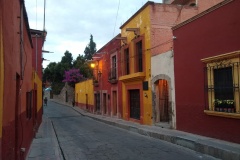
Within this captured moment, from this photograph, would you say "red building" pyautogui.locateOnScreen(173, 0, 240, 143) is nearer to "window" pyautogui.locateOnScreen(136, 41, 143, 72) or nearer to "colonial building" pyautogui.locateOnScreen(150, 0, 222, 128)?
"colonial building" pyautogui.locateOnScreen(150, 0, 222, 128)

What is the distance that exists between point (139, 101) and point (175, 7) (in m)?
6.21

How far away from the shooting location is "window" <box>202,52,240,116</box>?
30.5 feet

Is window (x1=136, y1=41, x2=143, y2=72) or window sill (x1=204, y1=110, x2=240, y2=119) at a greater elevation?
window (x1=136, y1=41, x2=143, y2=72)

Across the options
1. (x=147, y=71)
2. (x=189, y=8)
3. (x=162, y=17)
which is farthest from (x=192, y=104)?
(x=189, y=8)

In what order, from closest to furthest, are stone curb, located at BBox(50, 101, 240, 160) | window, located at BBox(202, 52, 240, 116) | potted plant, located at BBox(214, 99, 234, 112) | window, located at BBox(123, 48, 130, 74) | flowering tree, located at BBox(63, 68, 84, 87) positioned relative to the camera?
1. stone curb, located at BBox(50, 101, 240, 160)
2. window, located at BBox(202, 52, 240, 116)
3. potted plant, located at BBox(214, 99, 234, 112)
4. window, located at BBox(123, 48, 130, 74)
5. flowering tree, located at BBox(63, 68, 84, 87)

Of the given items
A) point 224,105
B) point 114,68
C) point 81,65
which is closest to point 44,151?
point 224,105

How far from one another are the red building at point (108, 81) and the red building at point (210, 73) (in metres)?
9.59

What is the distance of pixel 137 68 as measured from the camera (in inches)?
732

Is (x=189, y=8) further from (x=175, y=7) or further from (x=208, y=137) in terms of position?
(x=208, y=137)

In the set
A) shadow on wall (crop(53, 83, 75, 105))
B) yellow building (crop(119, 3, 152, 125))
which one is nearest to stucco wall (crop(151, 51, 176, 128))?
yellow building (crop(119, 3, 152, 125))

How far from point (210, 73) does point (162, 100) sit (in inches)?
228

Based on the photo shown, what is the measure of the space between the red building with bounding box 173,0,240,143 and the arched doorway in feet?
9.05

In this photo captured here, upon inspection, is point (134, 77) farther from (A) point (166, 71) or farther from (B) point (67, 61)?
(B) point (67, 61)

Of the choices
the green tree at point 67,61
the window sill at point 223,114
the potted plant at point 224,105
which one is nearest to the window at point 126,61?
the window sill at point 223,114
